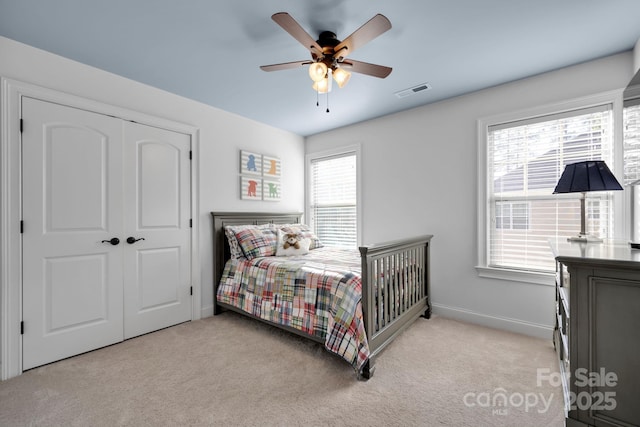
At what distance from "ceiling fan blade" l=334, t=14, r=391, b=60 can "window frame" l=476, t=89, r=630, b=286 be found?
1757 millimetres

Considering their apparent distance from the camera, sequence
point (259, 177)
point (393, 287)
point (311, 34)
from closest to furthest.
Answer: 1. point (311, 34)
2. point (393, 287)
3. point (259, 177)

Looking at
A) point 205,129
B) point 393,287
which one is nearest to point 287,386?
point 393,287

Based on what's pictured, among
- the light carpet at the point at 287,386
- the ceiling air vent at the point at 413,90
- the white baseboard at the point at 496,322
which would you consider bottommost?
the light carpet at the point at 287,386

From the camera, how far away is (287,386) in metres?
1.86

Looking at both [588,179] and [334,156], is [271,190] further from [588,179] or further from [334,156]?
[588,179]

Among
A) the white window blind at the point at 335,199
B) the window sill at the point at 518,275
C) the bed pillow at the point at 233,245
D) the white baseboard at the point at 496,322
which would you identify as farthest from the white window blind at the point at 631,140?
the bed pillow at the point at 233,245

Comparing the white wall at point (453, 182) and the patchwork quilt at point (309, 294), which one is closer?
the patchwork quilt at point (309, 294)

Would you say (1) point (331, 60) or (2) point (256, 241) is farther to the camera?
(2) point (256, 241)

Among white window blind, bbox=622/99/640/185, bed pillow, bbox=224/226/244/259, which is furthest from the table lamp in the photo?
bed pillow, bbox=224/226/244/259

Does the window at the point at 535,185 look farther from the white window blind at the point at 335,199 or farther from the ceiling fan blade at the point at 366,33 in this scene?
the ceiling fan blade at the point at 366,33

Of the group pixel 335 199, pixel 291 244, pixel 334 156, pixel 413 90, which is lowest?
pixel 291 244

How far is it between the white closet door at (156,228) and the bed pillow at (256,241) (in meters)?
0.57

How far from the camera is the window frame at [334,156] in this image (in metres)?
3.79

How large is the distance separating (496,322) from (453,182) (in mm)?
1453
